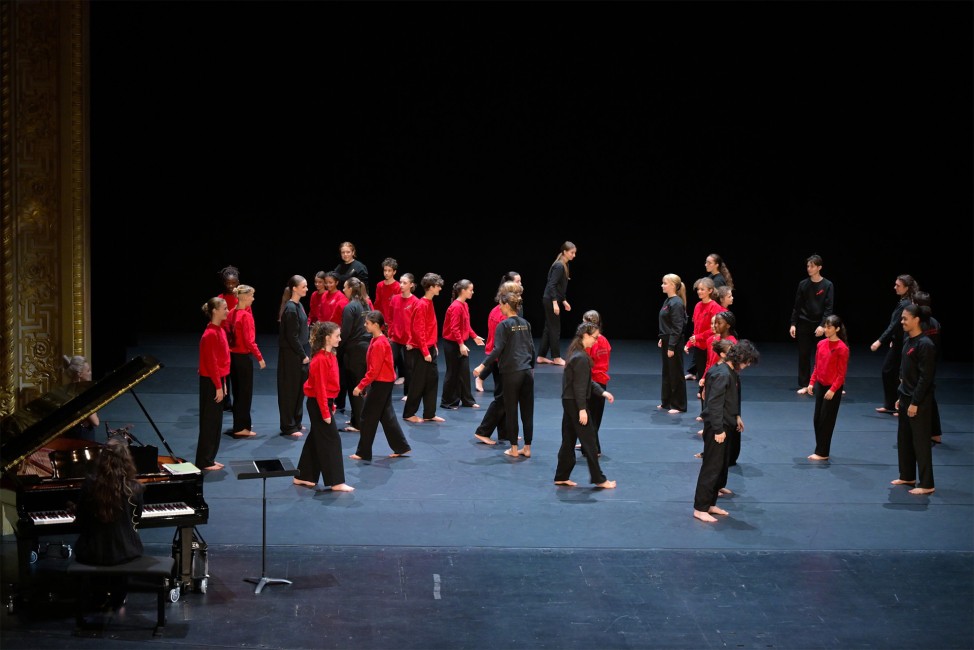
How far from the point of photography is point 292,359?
35.8 ft

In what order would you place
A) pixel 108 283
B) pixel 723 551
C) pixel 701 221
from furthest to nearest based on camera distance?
pixel 701 221, pixel 108 283, pixel 723 551

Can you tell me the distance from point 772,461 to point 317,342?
461 centimetres

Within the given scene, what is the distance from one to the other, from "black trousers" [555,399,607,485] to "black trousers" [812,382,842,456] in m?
2.40

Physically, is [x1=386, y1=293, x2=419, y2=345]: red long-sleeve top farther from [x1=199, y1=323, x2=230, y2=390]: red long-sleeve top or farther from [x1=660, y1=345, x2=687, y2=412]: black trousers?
[x1=660, y1=345, x2=687, y2=412]: black trousers

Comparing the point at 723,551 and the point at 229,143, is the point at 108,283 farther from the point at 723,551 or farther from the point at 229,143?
the point at 723,551

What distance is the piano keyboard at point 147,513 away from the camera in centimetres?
646

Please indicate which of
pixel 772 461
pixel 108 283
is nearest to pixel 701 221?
pixel 772 461

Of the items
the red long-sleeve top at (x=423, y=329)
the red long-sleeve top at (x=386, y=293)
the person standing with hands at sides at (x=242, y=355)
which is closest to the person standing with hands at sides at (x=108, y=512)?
the person standing with hands at sides at (x=242, y=355)

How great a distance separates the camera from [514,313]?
10.2 meters

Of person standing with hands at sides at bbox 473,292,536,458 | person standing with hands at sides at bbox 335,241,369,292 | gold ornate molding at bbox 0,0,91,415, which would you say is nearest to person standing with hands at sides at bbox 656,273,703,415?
person standing with hands at sides at bbox 473,292,536,458

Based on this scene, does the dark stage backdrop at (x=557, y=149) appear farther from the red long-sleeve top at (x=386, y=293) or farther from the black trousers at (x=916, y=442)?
the black trousers at (x=916, y=442)

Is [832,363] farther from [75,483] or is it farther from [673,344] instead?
[75,483]

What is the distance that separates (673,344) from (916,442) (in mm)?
3298

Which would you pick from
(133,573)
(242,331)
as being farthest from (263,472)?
(242,331)
